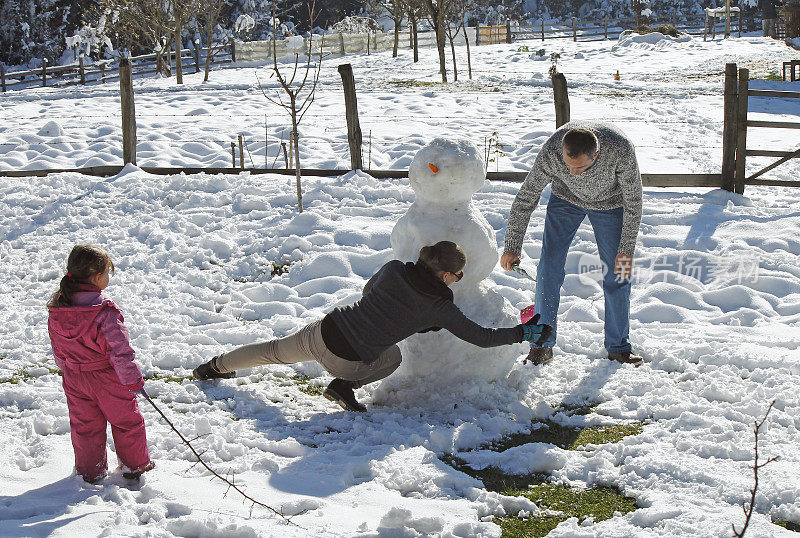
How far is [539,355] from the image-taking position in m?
4.92

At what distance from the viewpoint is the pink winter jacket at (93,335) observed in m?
3.19

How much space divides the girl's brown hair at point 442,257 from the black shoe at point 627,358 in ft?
5.29

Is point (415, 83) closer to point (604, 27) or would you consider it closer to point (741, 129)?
point (741, 129)

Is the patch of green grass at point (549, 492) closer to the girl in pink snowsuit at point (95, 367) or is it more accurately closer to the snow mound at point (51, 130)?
the girl in pink snowsuit at point (95, 367)

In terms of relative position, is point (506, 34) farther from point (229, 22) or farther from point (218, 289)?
point (218, 289)

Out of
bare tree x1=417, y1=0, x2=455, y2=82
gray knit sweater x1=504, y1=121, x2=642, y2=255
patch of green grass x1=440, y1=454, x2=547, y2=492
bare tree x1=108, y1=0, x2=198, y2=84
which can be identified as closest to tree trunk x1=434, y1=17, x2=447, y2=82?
bare tree x1=417, y1=0, x2=455, y2=82

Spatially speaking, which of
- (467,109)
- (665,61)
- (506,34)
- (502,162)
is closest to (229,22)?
(506,34)

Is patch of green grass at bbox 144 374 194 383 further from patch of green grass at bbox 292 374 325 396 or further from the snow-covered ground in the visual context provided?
patch of green grass at bbox 292 374 325 396

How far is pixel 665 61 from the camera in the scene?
27.6m

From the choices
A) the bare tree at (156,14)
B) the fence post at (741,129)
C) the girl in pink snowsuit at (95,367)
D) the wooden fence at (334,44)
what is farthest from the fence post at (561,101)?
the wooden fence at (334,44)

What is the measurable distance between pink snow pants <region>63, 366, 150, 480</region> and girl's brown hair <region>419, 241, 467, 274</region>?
147cm

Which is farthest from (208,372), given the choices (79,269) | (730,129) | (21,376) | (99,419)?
(730,129)

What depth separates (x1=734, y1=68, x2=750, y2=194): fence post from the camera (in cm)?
788

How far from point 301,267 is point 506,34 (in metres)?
34.2
